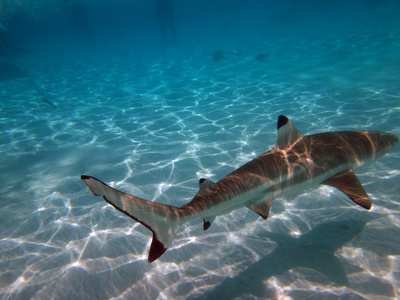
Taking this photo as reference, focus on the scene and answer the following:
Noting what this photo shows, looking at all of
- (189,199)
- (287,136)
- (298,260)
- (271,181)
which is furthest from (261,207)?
(189,199)

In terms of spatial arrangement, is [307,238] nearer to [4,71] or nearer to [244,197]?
[244,197]

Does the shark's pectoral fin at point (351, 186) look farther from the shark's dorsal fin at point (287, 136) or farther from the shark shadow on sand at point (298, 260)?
the shark shadow on sand at point (298, 260)

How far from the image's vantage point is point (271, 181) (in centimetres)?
320

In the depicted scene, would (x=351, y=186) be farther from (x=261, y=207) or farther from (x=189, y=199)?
(x=189, y=199)

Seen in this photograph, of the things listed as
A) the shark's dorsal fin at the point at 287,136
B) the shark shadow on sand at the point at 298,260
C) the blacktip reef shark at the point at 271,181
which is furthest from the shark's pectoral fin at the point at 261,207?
the shark shadow on sand at the point at 298,260

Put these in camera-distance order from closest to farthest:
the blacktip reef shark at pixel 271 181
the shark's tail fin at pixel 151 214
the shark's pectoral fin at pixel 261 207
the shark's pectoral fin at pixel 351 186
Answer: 1. the shark's tail fin at pixel 151 214
2. the blacktip reef shark at pixel 271 181
3. the shark's pectoral fin at pixel 261 207
4. the shark's pectoral fin at pixel 351 186

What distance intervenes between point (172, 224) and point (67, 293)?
2.93m

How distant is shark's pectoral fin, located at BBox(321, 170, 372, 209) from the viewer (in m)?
3.18

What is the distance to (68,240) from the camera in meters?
5.06

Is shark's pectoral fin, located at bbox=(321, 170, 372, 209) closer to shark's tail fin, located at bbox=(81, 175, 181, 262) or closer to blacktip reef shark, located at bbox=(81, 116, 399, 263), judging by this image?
blacktip reef shark, located at bbox=(81, 116, 399, 263)

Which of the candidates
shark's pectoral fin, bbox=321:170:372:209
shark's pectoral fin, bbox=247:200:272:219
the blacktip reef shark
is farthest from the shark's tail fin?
shark's pectoral fin, bbox=321:170:372:209

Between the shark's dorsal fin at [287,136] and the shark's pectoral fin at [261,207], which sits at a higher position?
the shark's dorsal fin at [287,136]

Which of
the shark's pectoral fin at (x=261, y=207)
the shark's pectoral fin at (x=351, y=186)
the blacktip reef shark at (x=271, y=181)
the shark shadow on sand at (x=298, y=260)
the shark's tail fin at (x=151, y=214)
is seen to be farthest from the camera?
the shark shadow on sand at (x=298, y=260)

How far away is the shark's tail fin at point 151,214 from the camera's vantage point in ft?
7.14
